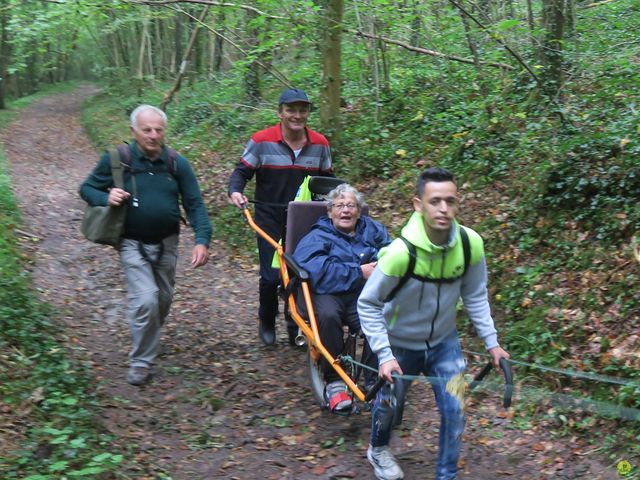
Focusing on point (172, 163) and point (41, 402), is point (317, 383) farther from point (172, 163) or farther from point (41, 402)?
point (172, 163)

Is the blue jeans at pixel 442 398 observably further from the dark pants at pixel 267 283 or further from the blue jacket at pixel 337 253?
the dark pants at pixel 267 283

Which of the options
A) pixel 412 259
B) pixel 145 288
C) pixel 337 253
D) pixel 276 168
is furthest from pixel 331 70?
pixel 412 259

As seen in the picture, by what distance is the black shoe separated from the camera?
6.63 m

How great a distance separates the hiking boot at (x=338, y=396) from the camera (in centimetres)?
456

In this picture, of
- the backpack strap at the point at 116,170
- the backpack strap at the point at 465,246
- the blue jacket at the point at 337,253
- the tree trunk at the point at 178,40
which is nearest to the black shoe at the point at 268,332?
the blue jacket at the point at 337,253

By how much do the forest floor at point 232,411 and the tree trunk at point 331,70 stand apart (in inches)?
124

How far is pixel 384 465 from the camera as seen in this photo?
4.08 m

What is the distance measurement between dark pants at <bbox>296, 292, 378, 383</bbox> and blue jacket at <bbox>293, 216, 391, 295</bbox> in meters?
0.07

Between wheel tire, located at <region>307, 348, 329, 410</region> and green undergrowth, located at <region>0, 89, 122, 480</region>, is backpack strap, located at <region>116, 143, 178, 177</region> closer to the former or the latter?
green undergrowth, located at <region>0, 89, 122, 480</region>

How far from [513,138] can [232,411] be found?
17.0ft

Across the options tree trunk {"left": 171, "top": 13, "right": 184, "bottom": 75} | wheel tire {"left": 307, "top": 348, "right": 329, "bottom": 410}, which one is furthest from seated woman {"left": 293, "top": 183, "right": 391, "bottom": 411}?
tree trunk {"left": 171, "top": 13, "right": 184, "bottom": 75}

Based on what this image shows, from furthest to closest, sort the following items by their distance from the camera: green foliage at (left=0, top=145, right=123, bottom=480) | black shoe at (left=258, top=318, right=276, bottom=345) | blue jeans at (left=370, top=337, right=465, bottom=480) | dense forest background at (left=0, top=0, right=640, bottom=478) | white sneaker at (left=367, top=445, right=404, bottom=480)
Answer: black shoe at (left=258, top=318, right=276, bottom=345)
dense forest background at (left=0, top=0, right=640, bottom=478)
white sneaker at (left=367, top=445, right=404, bottom=480)
green foliage at (left=0, top=145, right=123, bottom=480)
blue jeans at (left=370, top=337, right=465, bottom=480)

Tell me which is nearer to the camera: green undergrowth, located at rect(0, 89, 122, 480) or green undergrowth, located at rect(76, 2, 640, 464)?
green undergrowth, located at rect(0, 89, 122, 480)

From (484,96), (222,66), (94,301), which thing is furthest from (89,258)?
(222,66)
